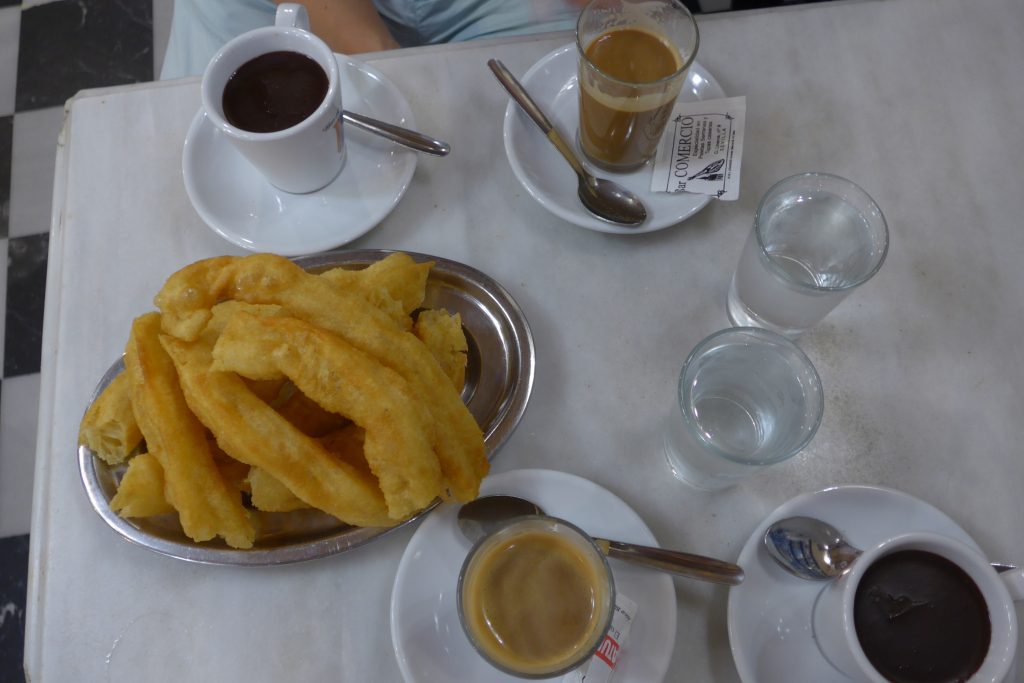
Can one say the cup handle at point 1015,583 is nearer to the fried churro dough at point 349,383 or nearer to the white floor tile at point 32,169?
the fried churro dough at point 349,383

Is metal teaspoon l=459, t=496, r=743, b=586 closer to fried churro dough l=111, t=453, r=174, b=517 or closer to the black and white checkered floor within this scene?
fried churro dough l=111, t=453, r=174, b=517

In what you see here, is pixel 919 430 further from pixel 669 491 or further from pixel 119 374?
pixel 119 374

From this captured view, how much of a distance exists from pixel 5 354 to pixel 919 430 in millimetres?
1780

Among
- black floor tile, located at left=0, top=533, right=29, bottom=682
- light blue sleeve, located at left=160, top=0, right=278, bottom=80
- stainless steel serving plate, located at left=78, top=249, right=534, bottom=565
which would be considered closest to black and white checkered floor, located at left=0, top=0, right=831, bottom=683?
black floor tile, located at left=0, top=533, right=29, bottom=682

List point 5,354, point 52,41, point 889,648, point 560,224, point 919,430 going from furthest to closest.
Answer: point 52,41
point 5,354
point 560,224
point 919,430
point 889,648

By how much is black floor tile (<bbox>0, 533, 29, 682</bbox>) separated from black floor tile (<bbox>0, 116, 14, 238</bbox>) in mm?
734

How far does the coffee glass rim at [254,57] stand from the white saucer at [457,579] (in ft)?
1.54

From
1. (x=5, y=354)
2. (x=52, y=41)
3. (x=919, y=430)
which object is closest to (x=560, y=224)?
(x=919, y=430)

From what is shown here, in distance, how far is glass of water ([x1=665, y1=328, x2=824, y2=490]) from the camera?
2.50 ft

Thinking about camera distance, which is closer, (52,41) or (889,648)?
(889,648)

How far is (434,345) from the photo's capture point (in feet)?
2.69

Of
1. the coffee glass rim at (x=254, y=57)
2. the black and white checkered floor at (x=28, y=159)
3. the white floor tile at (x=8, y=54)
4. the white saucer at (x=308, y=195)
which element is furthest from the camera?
the white floor tile at (x=8, y=54)

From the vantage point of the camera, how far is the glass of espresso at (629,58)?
88cm

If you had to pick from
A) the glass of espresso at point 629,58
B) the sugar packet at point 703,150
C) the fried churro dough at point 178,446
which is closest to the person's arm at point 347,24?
the glass of espresso at point 629,58
